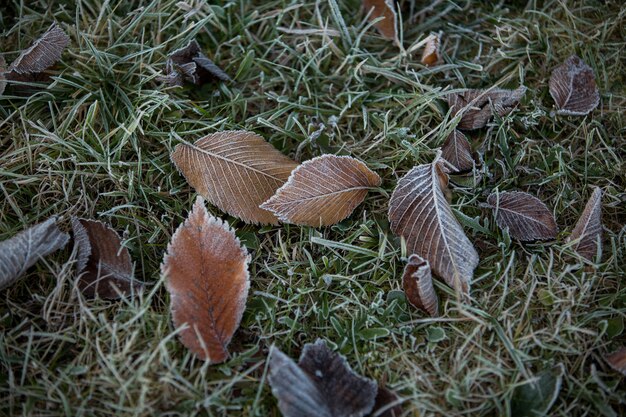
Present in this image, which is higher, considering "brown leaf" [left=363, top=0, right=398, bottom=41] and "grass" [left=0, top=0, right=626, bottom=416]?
"brown leaf" [left=363, top=0, right=398, bottom=41]

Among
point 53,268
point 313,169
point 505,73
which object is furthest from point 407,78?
point 53,268

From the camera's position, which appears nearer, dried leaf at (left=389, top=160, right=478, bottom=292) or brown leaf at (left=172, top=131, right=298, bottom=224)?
dried leaf at (left=389, top=160, right=478, bottom=292)

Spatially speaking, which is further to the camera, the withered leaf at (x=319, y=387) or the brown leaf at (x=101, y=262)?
the brown leaf at (x=101, y=262)

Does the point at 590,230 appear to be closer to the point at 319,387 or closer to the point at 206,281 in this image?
the point at 319,387

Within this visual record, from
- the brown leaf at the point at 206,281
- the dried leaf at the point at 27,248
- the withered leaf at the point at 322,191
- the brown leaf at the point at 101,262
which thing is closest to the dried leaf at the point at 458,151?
the withered leaf at the point at 322,191

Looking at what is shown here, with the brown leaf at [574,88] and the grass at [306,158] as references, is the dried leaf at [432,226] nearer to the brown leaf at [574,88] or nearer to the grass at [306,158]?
the grass at [306,158]

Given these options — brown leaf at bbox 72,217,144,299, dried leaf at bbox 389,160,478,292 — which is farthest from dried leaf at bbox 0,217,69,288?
dried leaf at bbox 389,160,478,292

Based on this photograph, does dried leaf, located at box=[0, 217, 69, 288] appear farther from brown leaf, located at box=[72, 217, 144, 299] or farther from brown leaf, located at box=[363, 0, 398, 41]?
brown leaf, located at box=[363, 0, 398, 41]

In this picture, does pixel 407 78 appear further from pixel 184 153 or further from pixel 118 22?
pixel 118 22
